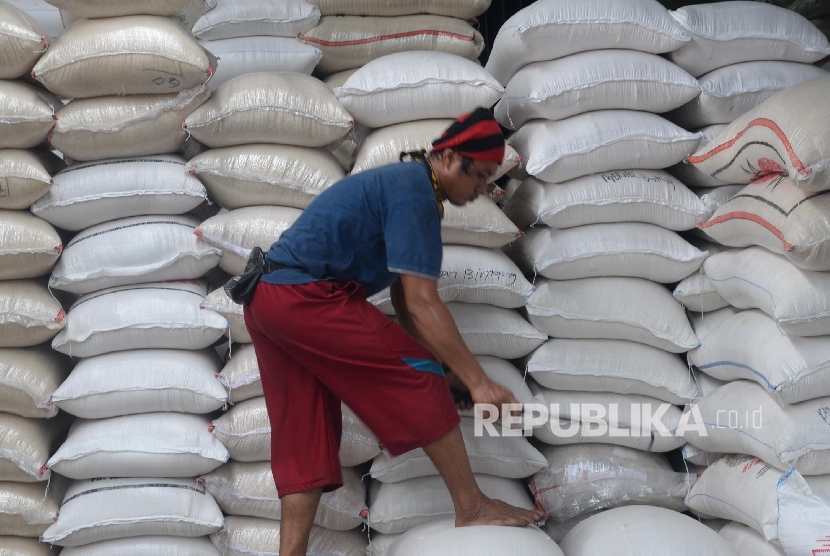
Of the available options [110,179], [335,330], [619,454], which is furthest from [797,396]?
[110,179]

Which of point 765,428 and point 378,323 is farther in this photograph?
point 765,428

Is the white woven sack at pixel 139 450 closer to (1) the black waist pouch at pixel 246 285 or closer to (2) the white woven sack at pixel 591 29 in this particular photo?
(1) the black waist pouch at pixel 246 285

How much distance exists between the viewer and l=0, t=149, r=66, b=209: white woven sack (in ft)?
7.85

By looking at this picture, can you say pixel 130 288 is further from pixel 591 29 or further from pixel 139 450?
pixel 591 29

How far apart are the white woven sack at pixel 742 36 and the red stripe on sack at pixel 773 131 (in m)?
0.35

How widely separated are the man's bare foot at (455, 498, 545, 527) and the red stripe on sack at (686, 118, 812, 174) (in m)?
1.12

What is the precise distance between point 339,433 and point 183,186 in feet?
2.89

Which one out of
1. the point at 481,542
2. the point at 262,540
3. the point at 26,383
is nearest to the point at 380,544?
the point at 262,540

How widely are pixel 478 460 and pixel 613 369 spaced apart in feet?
1.67

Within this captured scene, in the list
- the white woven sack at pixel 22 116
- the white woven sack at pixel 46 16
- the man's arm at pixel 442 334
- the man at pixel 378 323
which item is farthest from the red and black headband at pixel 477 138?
the white woven sack at pixel 46 16

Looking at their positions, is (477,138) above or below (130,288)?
above

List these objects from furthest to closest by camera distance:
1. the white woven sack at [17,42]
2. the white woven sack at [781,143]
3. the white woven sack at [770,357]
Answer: the white woven sack at [17,42] < the white woven sack at [770,357] < the white woven sack at [781,143]

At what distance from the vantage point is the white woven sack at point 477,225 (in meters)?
2.48

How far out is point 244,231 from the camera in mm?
2453
